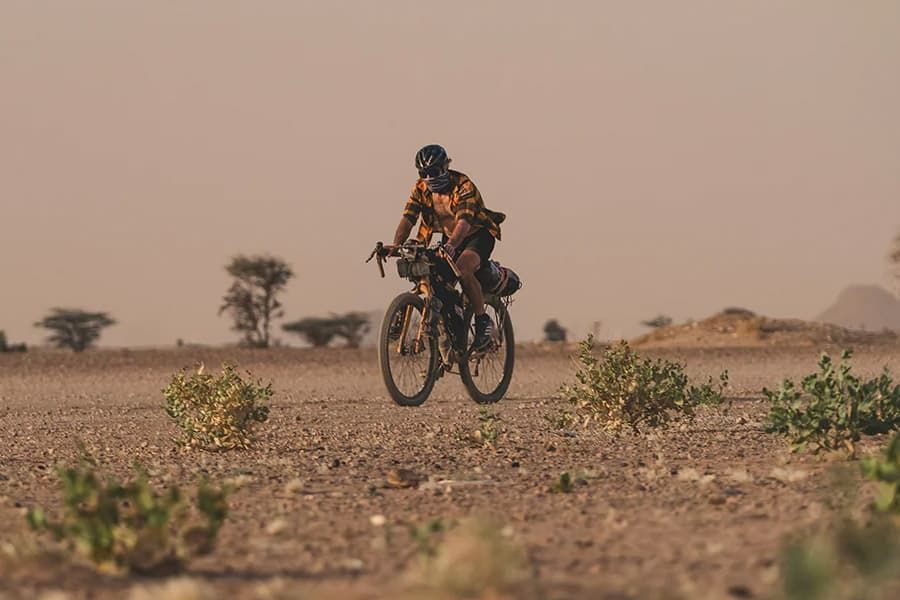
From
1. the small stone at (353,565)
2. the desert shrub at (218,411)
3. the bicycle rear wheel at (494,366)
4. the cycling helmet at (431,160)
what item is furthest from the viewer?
the bicycle rear wheel at (494,366)

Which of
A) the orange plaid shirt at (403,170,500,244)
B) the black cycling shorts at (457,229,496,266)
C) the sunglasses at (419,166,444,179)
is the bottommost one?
the black cycling shorts at (457,229,496,266)

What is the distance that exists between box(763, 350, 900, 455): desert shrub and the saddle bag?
579 centimetres

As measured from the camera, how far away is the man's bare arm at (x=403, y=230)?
527 inches

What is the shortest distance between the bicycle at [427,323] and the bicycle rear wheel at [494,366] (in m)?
0.03

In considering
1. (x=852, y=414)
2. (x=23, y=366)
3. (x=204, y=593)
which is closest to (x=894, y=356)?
(x=23, y=366)

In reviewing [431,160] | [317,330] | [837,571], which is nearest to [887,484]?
[837,571]

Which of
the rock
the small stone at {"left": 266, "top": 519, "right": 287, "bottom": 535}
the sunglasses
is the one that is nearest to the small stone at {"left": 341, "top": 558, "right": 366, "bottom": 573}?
the small stone at {"left": 266, "top": 519, "right": 287, "bottom": 535}

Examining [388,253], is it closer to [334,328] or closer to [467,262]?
[467,262]

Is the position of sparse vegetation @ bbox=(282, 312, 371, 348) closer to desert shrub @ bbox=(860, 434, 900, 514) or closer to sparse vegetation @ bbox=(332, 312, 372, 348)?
sparse vegetation @ bbox=(332, 312, 372, 348)

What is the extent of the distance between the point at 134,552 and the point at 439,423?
7.55 m

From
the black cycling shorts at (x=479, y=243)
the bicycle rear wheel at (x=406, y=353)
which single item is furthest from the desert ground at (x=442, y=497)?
the black cycling shorts at (x=479, y=243)

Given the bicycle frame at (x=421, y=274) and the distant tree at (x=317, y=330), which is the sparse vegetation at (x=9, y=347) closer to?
the distant tree at (x=317, y=330)

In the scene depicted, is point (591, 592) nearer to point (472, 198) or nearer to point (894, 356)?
point (472, 198)

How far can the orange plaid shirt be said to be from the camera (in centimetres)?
1312
